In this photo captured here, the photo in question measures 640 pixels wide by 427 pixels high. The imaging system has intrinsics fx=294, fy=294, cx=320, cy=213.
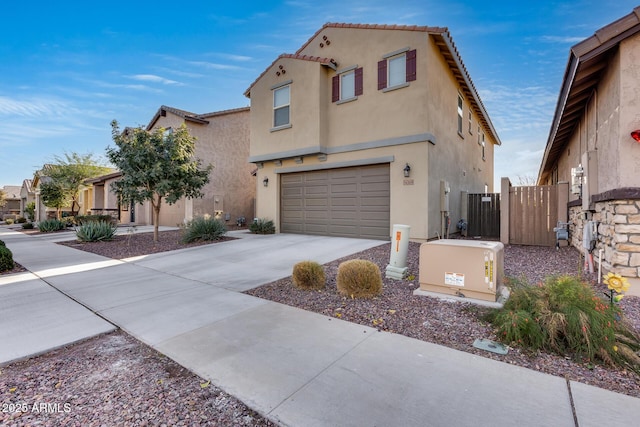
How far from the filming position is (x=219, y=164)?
57.0 feet

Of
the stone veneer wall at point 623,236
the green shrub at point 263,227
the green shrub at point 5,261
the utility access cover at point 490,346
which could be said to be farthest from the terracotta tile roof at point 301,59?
the utility access cover at point 490,346

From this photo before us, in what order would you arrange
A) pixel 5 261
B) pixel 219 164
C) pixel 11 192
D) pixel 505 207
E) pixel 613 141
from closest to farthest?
pixel 613 141 < pixel 5 261 < pixel 505 207 < pixel 219 164 < pixel 11 192

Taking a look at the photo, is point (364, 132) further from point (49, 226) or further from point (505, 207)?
point (49, 226)

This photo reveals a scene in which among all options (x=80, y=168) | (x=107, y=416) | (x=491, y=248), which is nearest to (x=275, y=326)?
(x=107, y=416)

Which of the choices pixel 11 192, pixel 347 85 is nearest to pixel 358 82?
pixel 347 85

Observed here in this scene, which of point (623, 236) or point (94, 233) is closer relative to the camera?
point (623, 236)

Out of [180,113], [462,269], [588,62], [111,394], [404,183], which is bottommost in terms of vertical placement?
[111,394]

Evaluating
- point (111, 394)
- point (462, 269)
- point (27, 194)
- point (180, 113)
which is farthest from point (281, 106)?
point (27, 194)

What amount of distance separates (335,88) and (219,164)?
30.5 ft

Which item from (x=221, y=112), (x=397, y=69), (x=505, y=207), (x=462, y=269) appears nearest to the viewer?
(x=462, y=269)

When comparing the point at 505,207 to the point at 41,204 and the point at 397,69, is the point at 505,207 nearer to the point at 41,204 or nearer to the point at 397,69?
the point at 397,69

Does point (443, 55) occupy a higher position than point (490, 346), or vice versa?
point (443, 55)

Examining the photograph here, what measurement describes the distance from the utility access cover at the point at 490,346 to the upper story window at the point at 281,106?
34.2 feet

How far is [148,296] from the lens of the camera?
4723mm
